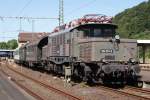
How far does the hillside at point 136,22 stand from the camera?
408ft

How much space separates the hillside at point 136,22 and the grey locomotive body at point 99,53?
302 ft

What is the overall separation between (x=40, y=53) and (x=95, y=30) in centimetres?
1784

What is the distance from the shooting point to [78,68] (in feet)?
76.1

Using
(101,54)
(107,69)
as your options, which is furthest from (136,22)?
(107,69)

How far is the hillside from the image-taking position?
124 meters

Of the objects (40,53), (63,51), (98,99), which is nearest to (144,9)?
(40,53)

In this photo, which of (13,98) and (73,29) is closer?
(13,98)

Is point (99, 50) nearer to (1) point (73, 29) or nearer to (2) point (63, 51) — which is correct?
(1) point (73, 29)

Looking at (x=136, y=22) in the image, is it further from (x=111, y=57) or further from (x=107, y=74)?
(x=107, y=74)

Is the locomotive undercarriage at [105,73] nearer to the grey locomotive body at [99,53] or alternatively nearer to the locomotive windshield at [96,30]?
the grey locomotive body at [99,53]

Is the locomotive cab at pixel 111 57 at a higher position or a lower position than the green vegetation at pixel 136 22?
lower

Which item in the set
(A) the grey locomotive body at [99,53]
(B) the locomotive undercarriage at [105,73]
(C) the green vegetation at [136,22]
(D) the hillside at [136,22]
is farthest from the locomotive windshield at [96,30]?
(C) the green vegetation at [136,22]

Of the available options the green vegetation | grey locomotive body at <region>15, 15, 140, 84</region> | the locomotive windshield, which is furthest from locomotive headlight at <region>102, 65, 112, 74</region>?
the green vegetation

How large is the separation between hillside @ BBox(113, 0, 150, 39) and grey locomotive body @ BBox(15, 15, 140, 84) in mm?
92162
